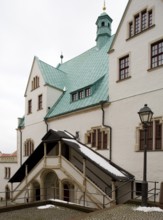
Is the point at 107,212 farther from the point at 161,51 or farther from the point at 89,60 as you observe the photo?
the point at 89,60

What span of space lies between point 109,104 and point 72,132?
16.6 ft

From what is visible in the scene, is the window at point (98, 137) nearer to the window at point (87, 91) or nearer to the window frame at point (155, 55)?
the window at point (87, 91)

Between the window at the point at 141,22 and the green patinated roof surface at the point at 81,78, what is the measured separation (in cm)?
500

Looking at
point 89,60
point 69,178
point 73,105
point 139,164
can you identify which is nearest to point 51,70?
point 89,60

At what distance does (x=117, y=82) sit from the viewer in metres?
17.8

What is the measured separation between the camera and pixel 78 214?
11711mm

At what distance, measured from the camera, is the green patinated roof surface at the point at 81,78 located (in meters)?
21.1

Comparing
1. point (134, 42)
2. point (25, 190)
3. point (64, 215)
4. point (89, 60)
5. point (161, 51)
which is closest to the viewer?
point (64, 215)

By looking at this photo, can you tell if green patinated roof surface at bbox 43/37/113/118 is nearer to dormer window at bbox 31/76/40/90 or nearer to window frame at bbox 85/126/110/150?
dormer window at bbox 31/76/40/90

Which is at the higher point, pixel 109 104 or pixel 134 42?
pixel 134 42

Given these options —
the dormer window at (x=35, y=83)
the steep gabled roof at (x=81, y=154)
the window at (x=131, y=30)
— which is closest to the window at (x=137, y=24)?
→ the window at (x=131, y=30)

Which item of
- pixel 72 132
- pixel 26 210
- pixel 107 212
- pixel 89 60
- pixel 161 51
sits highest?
pixel 89 60

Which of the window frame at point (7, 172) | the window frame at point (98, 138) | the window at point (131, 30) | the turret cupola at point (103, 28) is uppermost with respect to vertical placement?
the turret cupola at point (103, 28)

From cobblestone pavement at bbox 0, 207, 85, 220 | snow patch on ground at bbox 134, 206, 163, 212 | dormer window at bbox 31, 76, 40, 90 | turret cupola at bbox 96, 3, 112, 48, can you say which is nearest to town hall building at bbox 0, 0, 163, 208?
cobblestone pavement at bbox 0, 207, 85, 220
